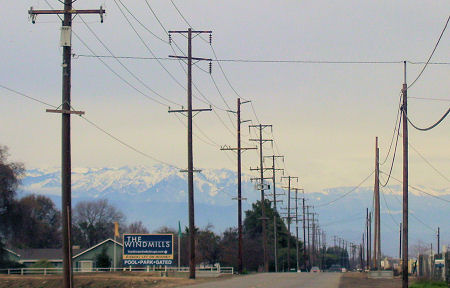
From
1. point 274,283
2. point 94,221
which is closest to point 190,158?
point 274,283

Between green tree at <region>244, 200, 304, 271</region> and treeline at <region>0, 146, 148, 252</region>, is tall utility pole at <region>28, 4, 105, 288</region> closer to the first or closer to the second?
treeline at <region>0, 146, 148, 252</region>

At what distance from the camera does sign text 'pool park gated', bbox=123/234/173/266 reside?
6362 centimetres

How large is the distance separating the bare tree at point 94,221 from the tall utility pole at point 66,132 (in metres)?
106

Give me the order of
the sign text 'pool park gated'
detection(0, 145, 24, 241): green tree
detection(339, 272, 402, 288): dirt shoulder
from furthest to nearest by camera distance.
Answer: detection(0, 145, 24, 241): green tree < the sign text 'pool park gated' < detection(339, 272, 402, 288): dirt shoulder

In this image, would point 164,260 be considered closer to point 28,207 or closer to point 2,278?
point 2,278

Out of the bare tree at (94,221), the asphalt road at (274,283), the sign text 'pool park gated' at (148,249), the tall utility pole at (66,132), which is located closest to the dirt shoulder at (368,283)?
the asphalt road at (274,283)

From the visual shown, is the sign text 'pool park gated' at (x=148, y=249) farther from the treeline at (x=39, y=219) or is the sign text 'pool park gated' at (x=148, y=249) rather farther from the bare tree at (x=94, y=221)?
the bare tree at (x=94, y=221)

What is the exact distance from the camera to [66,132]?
97.3 ft

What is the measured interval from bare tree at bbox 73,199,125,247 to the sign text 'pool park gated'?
235 ft

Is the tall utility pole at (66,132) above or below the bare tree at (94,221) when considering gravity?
above

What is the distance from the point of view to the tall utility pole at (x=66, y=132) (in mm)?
29000

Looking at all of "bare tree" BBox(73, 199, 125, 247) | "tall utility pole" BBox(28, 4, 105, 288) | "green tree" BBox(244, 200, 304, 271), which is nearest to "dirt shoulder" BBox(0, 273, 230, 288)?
"tall utility pole" BBox(28, 4, 105, 288)

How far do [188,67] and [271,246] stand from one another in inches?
3062

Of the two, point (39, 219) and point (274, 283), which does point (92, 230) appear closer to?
point (39, 219)
